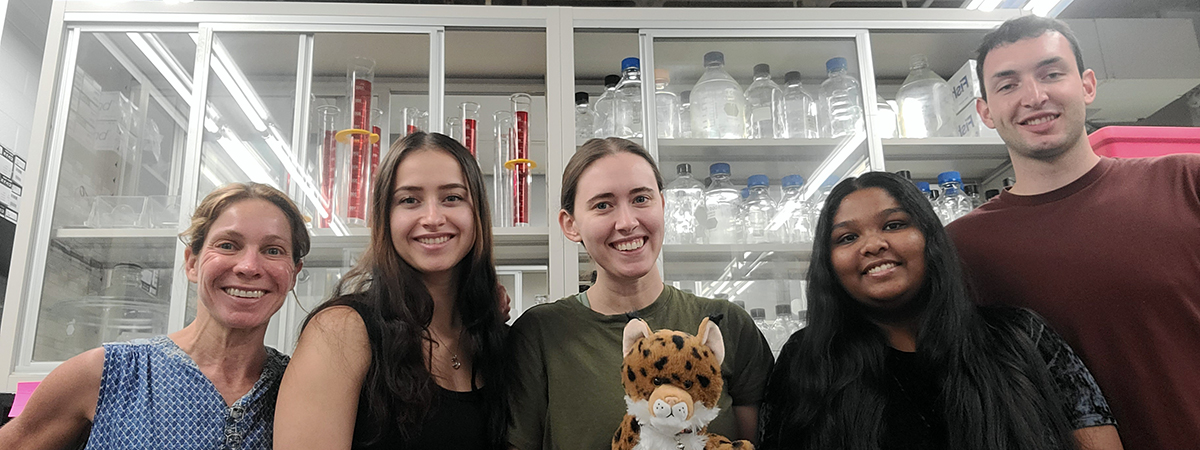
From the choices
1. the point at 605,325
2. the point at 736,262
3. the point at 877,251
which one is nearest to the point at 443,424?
the point at 605,325

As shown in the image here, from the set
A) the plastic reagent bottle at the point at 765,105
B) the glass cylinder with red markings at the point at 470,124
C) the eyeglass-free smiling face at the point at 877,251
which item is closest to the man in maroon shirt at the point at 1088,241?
the eyeglass-free smiling face at the point at 877,251

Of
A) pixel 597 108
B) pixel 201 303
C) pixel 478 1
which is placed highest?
pixel 478 1

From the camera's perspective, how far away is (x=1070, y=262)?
128 cm

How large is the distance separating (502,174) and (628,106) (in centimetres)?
42

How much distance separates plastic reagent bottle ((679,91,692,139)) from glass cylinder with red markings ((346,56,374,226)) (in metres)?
0.91

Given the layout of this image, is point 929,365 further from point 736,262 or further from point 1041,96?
point 736,262

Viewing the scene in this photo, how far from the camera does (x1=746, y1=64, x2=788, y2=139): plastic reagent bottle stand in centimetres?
218

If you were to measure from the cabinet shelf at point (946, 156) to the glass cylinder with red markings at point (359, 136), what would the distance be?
4.81 ft

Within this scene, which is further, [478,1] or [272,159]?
[478,1]

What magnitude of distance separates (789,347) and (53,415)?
1179 millimetres

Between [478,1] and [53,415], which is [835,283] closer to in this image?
[53,415]

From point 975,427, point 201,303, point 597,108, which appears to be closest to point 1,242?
point 201,303

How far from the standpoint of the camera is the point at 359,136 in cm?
205

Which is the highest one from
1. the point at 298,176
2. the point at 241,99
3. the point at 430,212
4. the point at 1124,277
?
Result: the point at 241,99
